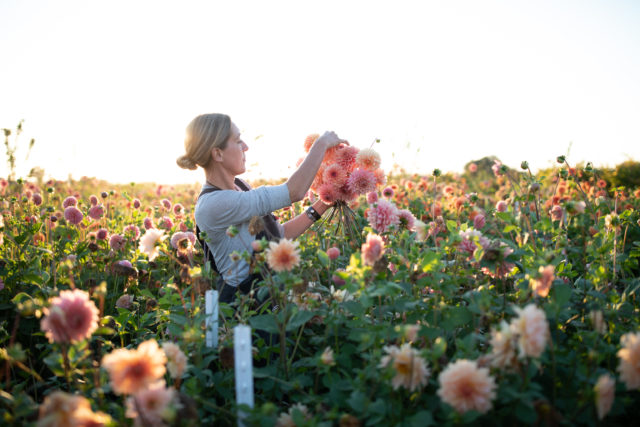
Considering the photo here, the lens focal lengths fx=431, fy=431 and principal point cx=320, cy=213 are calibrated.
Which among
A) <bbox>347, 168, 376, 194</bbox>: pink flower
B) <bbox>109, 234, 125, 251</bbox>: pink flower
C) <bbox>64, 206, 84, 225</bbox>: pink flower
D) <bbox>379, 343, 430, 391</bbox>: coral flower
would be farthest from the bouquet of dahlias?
<bbox>64, 206, 84, 225</bbox>: pink flower

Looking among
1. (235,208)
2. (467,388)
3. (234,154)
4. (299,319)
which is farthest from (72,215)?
(467,388)

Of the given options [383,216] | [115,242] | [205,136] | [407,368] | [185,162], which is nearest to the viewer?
[407,368]

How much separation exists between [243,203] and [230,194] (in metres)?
0.09

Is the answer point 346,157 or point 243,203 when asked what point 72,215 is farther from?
point 346,157

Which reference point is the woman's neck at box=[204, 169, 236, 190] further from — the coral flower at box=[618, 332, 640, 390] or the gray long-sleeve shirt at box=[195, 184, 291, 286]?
the coral flower at box=[618, 332, 640, 390]

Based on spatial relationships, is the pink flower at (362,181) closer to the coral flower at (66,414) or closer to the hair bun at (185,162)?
the hair bun at (185,162)

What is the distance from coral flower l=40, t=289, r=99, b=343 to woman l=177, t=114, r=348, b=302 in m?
0.95

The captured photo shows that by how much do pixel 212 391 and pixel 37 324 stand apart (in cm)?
148

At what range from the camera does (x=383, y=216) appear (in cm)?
181

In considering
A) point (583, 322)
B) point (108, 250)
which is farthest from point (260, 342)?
point (108, 250)

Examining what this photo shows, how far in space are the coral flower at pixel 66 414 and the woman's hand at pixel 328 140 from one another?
150cm

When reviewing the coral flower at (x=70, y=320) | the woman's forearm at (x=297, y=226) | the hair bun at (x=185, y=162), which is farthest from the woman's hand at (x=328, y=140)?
the coral flower at (x=70, y=320)

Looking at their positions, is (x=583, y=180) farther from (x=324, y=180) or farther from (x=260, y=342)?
(x=260, y=342)

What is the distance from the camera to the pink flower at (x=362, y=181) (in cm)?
206
